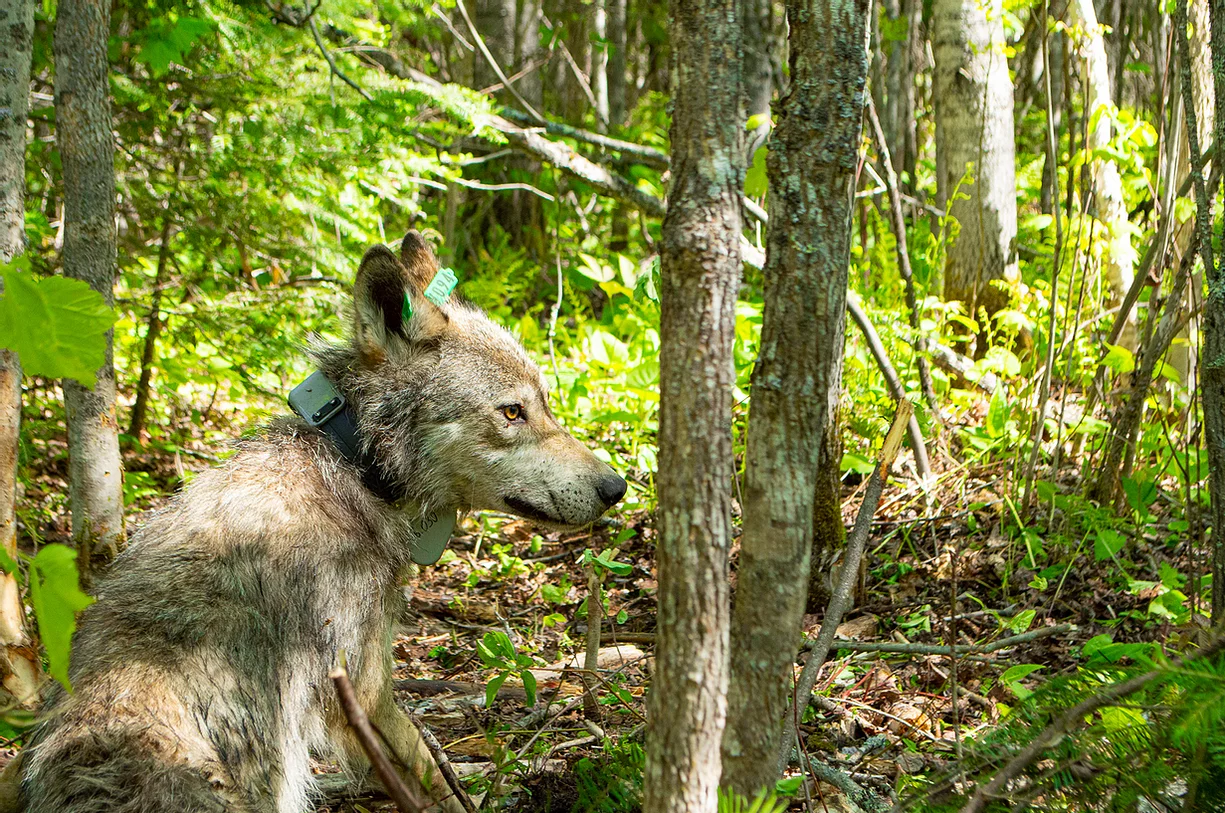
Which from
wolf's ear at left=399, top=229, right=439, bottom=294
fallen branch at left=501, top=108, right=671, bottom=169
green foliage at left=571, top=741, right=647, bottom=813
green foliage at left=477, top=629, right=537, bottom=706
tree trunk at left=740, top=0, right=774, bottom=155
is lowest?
green foliage at left=571, top=741, right=647, bottom=813

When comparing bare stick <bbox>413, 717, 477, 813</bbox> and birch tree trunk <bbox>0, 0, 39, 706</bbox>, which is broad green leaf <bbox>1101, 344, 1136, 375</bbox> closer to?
bare stick <bbox>413, 717, 477, 813</bbox>

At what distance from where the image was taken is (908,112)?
356 inches

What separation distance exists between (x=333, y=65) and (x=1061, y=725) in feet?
15.7

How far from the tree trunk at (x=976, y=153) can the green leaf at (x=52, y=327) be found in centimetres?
531

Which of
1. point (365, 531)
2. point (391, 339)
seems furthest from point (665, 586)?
point (391, 339)

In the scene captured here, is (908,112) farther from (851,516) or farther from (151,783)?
(151,783)

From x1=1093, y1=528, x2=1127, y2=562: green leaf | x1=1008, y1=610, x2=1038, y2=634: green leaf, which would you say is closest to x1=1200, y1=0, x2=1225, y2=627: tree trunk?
x1=1008, y1=610, x2=1038, y2=634: green leaf

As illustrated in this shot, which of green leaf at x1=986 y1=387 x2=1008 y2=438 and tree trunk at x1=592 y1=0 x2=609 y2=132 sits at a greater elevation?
tree trunk at x1=592 y1=0 x2=609 y2=132

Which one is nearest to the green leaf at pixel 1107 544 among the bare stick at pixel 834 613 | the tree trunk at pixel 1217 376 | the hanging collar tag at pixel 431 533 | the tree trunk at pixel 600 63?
the tree trunk at pixel 1217 376

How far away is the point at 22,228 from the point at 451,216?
5.52m

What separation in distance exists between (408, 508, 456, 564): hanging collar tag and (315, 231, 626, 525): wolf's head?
0.26 feet

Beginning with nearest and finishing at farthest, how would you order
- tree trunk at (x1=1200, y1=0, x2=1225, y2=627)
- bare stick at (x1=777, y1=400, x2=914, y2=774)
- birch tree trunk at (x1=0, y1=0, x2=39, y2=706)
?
bare stick at (x1=777, y1=400, x2=914, y2=774)
tree trunk at (x1=1200, y1=0, x2=1225, y2=627)
birch tree trunk at (x1=0, y1=0, x2=39, y2=706)

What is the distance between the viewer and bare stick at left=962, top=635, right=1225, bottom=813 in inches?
74.1

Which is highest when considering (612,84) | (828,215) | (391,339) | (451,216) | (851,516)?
(612,84)
